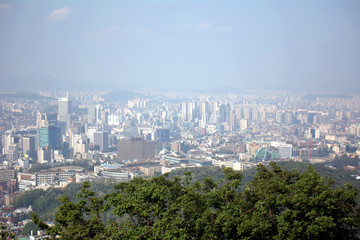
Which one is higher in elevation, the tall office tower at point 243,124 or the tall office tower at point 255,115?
the tall office tower at point 255,115

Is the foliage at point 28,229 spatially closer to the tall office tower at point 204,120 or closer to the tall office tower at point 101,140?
the tall office tower at point 101,140

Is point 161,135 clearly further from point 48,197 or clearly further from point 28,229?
point 28,229

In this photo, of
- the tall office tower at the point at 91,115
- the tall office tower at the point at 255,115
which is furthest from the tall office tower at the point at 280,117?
the tall office tower at the point at 91,115

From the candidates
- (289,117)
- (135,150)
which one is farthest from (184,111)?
(135,150)

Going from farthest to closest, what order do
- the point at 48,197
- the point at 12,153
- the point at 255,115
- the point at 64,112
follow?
the point at 255,115 < the point at 64,112 < the point at 12,153 < the point at 48,197

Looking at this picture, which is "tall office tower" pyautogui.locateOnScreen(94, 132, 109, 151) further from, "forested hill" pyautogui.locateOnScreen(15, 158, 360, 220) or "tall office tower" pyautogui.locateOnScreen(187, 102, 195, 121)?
"tall office tower" pyautogui.locateOnScreen(187, 102, 195, 121)

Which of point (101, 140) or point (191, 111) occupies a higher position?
point (191, 111)
